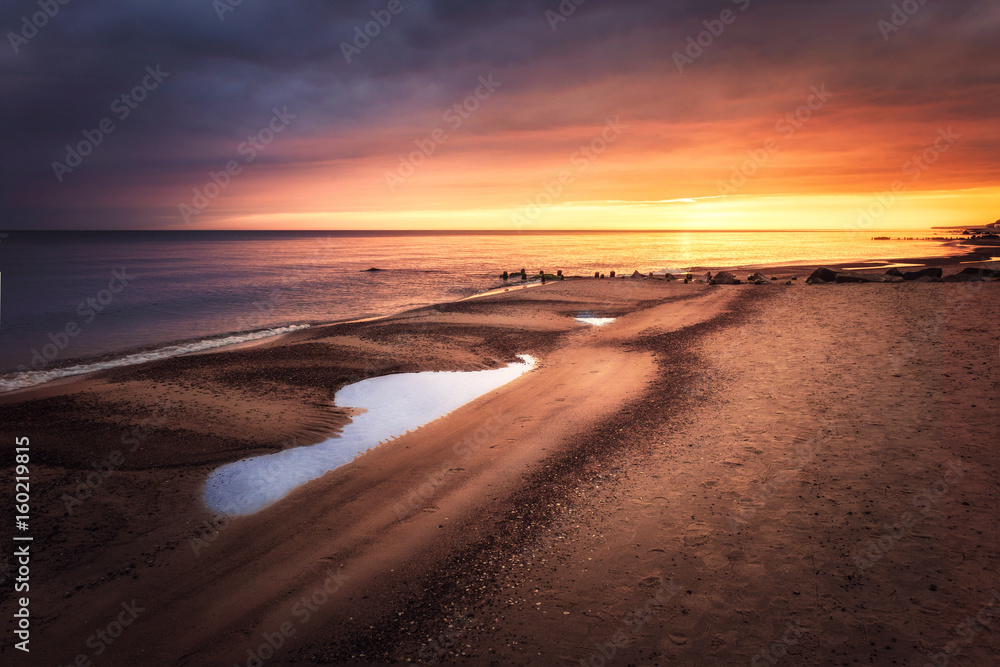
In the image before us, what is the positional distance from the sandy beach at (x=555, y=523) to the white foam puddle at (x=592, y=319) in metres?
9.99

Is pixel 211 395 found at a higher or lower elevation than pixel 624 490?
higher

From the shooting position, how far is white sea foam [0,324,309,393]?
16.9m

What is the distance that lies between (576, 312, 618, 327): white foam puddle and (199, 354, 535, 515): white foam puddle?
7.78 m

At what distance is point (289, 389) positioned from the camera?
14.8 m

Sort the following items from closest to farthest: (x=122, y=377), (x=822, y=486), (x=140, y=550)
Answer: (x=140, y=550) → (x=822, y=486) → (x=122, y=377)

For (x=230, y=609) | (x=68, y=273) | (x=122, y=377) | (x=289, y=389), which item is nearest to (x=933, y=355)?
(x=230, y=609)

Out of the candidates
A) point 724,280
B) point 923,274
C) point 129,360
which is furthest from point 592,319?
point 923,274

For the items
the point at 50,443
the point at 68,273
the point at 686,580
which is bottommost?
the point at 686,580

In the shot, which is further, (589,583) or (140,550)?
(140,550)

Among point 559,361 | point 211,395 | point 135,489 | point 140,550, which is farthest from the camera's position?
point 559,361

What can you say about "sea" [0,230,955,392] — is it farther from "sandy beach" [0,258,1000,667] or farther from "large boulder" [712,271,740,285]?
"large boulder" [712,271,740,285]

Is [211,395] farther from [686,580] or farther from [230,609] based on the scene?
[686,580]

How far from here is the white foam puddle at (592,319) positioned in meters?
25.4

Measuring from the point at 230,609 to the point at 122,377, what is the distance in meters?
13.8
